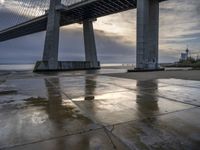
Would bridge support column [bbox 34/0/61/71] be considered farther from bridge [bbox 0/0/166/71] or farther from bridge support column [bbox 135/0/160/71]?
bridge support column [bbox 135/0/160/71]

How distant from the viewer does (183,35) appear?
3353cm

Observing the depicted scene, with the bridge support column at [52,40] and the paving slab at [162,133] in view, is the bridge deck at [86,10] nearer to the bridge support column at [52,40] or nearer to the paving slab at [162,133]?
the bridge support column at [52,40]

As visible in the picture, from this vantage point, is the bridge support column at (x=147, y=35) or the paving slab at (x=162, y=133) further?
the bridge support column at (x=147, y=35)

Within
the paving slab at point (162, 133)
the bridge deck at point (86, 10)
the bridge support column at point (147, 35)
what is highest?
the bridge deck at point (86, 10)

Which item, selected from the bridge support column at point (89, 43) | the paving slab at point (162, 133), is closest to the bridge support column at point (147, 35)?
the bridge support column at point (89, 43)

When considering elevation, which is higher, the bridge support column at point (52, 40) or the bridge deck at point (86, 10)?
the bridge deck at point (86, 10)

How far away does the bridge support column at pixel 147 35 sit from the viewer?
18.1m

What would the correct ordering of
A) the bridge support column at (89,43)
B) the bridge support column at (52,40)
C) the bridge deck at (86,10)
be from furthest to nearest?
the bridge support column at (89,43)
the bridge support column at (52,40)
the bridge deck at (86,10)

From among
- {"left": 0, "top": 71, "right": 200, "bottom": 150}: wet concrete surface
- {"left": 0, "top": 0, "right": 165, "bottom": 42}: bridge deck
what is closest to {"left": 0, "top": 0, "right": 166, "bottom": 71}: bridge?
{"left": 0, "top": 0, "right": 165, "bottom": 42}: bridge deck

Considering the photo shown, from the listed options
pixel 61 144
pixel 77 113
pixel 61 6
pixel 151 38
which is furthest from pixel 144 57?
pixel 61 144

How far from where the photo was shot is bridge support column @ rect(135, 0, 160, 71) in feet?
59.4

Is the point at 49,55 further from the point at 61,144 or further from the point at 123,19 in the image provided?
the point at 61,144

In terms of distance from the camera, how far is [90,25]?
29.6 metres

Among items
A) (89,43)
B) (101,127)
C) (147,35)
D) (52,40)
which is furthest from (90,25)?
(101,127)
